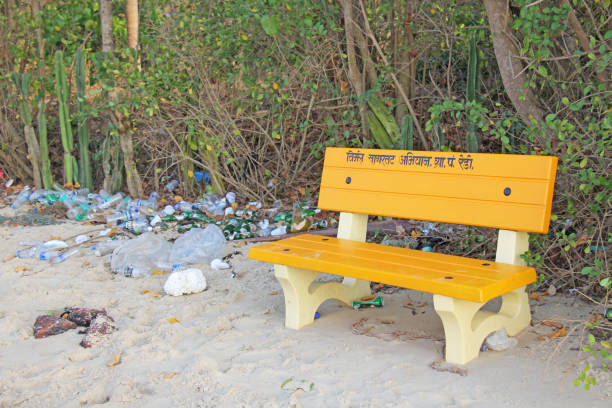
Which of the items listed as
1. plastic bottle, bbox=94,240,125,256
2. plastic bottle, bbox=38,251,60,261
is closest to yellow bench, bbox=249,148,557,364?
plastic bottle, bbox=94,240,125,256

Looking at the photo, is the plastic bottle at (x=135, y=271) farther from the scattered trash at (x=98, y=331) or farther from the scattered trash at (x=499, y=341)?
the scattered trash at (x=499, y=341)

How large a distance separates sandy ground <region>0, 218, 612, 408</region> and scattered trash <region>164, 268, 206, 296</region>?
0.16ft

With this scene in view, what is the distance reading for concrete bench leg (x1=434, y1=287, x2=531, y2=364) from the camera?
2.70 meters

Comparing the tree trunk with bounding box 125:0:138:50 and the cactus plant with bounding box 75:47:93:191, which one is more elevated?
the tree trunk with bounding box 125:0:138:50

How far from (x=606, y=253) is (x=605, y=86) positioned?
2.84ft

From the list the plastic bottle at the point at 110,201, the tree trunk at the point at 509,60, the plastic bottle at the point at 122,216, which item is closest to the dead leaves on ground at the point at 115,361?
the tree trunk at the point at 509,60

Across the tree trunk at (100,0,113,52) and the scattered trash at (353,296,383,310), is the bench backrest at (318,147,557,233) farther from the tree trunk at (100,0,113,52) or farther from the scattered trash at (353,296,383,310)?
the tree trunk at (100,0,113,52)

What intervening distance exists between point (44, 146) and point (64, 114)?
49cm

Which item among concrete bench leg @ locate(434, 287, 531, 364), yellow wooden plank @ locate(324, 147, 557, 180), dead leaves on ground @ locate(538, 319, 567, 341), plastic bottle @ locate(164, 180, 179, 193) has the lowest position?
plastic bottle @ locate(164, 180, 179, 193)

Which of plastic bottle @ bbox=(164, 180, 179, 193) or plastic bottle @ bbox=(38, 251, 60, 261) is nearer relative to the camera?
plastic bottle @ bbox=(38, 251, 60, 261)

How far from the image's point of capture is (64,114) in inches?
283

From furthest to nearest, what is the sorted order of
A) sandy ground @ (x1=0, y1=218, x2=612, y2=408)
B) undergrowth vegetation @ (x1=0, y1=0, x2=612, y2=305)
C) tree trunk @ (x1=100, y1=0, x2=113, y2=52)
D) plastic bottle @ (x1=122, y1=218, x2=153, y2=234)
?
1. tree trunk @ (x1=100, y1=0, x2=113, y2=52)
2. plastic bottle @ (x1=122, y1=218, x2=153, y2=234)
3. undergrowth vegetation @ (x1=0, y1=0, x2=612, y2=305)
4. sandy ground @ (x1=0, y1=218, x2=612, y2=408)

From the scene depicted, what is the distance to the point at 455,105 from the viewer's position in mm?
3512

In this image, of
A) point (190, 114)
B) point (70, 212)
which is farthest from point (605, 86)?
point (70, 212)
